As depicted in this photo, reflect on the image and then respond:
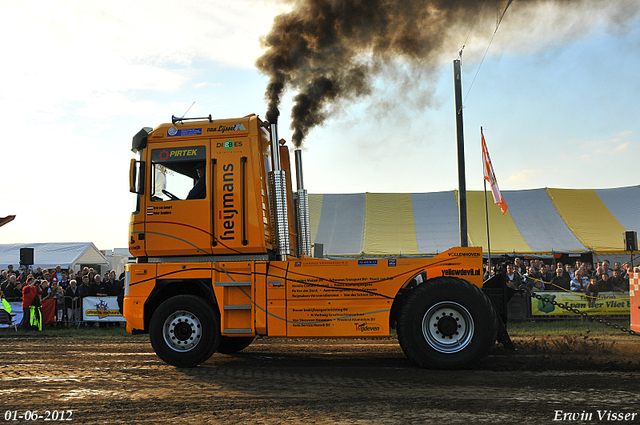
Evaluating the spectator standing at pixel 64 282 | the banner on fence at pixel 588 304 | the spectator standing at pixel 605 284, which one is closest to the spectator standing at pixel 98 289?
the spectator standing at pixel 64 282

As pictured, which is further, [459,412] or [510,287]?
[510,287]

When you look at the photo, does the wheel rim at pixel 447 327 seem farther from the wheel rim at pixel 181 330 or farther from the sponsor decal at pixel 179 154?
the sponsor decal at pixel 179 154

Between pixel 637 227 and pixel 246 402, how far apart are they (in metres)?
23.0

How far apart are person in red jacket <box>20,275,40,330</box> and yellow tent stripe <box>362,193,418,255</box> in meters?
12.6

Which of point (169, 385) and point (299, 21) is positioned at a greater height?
point (299, 21)

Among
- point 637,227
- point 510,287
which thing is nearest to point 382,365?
point 510,287

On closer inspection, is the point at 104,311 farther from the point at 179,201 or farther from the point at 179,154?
the point at 179,154

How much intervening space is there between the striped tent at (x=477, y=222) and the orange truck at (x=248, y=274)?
47.7ft

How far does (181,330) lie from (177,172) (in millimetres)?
2456

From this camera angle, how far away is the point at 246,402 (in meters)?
5.55

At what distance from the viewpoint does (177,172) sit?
827 cm

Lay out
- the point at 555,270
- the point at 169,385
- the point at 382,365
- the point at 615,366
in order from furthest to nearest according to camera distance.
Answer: the point at 555,270 → the point at 382,365 → the point at 615,366 → the point at 169,385

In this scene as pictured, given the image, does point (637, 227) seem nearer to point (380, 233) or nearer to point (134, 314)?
point (380, 233)

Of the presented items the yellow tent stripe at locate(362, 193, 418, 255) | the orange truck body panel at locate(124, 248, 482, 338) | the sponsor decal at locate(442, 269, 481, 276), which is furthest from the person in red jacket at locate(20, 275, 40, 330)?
the sponsor decal at locate(442, 269, 481, 276)
